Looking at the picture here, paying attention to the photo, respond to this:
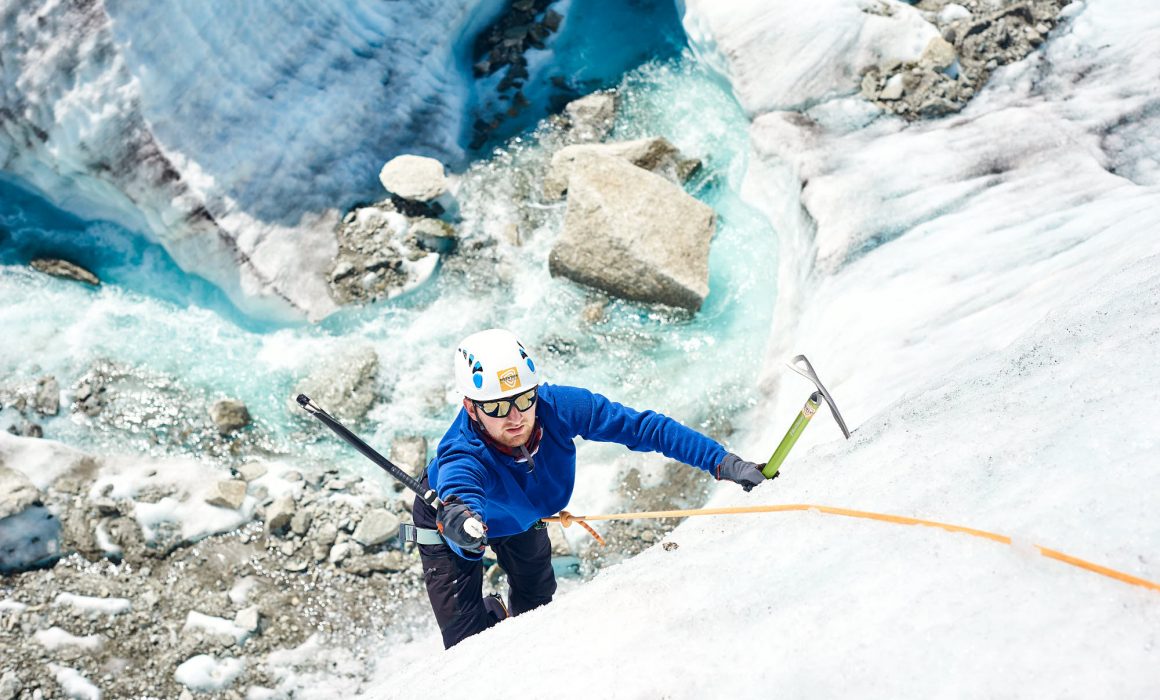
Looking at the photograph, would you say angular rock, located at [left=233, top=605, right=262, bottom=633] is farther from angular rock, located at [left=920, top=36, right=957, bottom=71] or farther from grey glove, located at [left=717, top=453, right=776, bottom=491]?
angular rock, located at [left=920, top=36, right=957, bottom=71]

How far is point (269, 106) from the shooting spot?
25.4ft

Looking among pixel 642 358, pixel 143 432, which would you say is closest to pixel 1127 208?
pixel 642 358

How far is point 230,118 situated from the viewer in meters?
7.51

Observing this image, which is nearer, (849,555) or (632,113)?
(849,555)

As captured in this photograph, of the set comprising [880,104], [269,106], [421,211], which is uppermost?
[269,106]

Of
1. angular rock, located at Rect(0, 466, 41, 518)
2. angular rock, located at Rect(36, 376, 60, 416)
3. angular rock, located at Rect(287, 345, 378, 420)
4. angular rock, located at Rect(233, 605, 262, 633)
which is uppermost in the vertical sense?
angular rock, located at Rect(36, 376, 60, 416)

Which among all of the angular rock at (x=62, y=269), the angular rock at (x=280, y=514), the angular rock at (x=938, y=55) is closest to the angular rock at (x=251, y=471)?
the angular rock at (x=280, y=514)

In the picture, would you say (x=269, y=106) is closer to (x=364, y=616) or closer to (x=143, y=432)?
(x=143, y=432)

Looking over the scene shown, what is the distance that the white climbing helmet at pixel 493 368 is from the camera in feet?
13.4

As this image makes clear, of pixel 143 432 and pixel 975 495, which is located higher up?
pixel 975 495

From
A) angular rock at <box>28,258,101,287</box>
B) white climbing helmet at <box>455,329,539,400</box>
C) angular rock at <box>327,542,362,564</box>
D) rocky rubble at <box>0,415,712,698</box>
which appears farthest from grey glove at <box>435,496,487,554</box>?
angular rock at <box>28,258,101,287</box>

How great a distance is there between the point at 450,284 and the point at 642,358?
6.79ft

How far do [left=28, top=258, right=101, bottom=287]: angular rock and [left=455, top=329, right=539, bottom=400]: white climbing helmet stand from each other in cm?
520

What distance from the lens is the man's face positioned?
13.5 feet
